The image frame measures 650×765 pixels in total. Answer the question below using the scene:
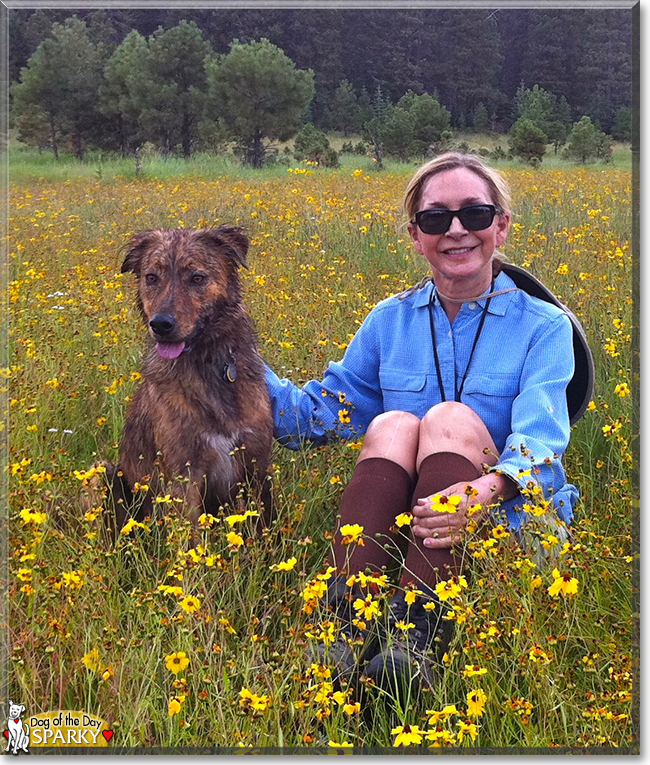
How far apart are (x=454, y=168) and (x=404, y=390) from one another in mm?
880

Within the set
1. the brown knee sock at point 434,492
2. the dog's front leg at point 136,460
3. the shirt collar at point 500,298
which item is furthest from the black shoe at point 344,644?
the shirt collar at point 500,298

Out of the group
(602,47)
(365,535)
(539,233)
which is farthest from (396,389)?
(539,233)

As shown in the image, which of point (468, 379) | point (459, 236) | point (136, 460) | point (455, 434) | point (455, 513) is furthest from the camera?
point (136, 460)

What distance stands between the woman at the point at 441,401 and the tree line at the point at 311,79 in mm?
328

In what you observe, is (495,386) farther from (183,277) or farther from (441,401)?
(183,277)

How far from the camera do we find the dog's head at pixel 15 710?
2212 mm

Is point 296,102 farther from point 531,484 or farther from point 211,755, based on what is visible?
point 211,755

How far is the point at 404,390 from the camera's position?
3143 mm

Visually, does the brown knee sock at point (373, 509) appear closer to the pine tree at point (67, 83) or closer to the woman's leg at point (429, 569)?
the woman's leg at point (429, 569)

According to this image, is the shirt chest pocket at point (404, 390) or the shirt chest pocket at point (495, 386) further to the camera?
the shirt chest pocket at point (404, 390)

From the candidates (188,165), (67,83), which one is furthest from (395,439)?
(67,83)

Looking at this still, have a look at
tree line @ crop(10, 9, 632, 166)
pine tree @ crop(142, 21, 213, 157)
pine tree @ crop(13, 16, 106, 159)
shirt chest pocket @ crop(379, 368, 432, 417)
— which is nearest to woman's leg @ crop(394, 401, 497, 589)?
shirt chest pocket @ crop(379, 368, 432, 417)

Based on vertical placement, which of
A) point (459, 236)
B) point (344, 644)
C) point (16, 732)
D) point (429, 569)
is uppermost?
point (459, 236)

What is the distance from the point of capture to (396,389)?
3.16 metres
